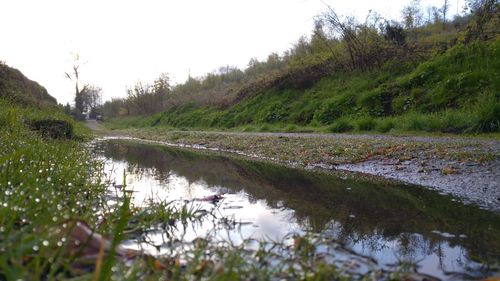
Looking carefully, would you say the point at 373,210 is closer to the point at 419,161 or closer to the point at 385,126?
the point at 419,161

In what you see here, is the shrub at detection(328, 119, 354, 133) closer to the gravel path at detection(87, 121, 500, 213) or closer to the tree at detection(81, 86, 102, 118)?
the gravel path at detection(87, 121, 500, 213)

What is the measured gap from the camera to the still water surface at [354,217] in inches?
91.1

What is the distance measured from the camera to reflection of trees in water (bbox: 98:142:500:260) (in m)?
2.56

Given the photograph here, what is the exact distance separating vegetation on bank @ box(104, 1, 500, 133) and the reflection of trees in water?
5.53 metres

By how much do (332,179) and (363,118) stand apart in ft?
26.2

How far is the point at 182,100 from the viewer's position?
33188mm

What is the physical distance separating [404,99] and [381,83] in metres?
2.63

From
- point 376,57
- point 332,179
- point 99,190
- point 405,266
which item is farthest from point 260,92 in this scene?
point 405,266

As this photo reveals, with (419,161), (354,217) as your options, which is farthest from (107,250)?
(419,161)

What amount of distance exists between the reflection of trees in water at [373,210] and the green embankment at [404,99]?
5.50m

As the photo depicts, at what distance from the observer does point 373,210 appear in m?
3.45

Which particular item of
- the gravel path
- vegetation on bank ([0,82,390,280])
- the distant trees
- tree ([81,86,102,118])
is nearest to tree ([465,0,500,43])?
the distant trees

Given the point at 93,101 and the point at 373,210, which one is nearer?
the point at 373,210

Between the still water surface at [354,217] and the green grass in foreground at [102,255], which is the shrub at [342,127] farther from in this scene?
the green grass in foreground at [102,255]
